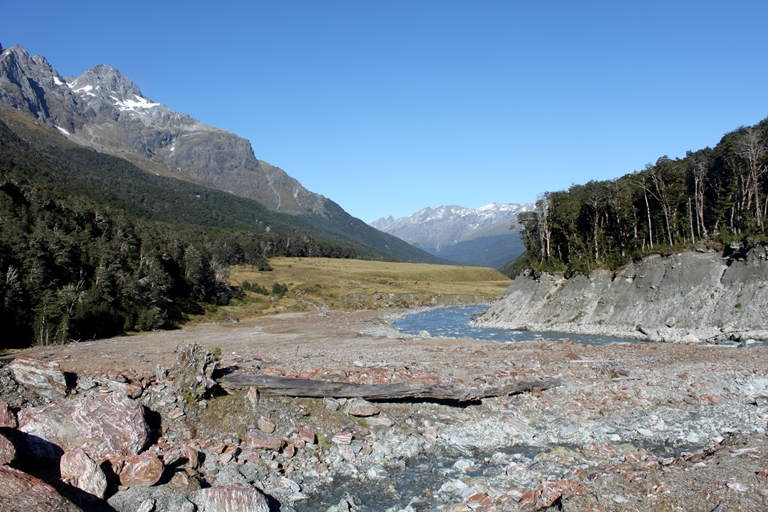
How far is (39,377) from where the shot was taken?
12.6 metres

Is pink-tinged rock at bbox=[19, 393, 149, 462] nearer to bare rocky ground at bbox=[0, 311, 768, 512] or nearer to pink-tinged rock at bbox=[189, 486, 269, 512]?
bare rocky ground at bbox=[0, 311, 768, 512]

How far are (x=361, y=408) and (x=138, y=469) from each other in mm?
6413

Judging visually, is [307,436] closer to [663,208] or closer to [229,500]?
[229,500]

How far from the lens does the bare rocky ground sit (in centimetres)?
966

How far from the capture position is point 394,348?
104ft

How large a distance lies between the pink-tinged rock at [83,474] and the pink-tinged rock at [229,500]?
183 cm

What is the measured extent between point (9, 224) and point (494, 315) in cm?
5298

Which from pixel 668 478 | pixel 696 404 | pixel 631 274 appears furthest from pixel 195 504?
pixel 631 274

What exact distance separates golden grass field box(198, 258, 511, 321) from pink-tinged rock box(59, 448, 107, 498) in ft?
168

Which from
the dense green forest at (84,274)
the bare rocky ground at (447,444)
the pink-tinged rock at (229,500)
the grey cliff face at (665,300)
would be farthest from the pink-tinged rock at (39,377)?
the grey cliff face at (665,300)

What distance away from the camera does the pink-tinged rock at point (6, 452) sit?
9.07 m

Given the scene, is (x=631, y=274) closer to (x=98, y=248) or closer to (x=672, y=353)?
(x=672, y=353)

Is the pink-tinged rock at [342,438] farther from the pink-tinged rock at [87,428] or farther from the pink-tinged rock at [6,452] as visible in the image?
the pink-tinged rock at [6,452]

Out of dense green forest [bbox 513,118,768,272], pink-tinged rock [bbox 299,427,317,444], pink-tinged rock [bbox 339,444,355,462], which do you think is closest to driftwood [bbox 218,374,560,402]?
pink-tinged rock [bbox 299,427,317,444]
